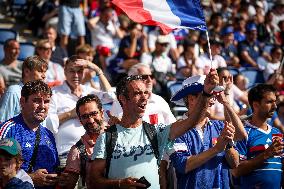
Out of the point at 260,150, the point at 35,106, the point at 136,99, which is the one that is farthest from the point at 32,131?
the point at 260,150

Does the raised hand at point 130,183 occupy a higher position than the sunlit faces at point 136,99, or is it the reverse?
the sunlit faces at point 136,99

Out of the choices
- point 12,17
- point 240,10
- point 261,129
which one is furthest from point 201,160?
point 240,10

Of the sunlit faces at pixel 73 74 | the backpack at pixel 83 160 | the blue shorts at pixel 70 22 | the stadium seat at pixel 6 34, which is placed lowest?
the backpack at pixel 83 160

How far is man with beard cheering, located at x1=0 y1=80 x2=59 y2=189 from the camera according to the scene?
573 centimetres

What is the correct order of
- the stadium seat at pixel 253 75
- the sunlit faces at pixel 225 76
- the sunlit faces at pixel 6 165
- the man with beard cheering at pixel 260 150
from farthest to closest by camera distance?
the stadium seat at pixel 253 75
the sunlit faces at pixel 225 76
the man with beard cheering at pixel 260 150
the sunlit faces at pixel 6 165

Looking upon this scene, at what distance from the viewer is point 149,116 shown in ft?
24.0

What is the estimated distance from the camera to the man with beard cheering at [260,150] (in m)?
6.59

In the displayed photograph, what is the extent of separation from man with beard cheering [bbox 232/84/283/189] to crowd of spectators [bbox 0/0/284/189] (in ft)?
0.19

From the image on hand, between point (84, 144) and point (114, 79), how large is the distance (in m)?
5.96

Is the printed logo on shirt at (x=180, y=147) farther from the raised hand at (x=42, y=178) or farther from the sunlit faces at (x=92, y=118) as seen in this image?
the raised hand at (x=42, y=178)

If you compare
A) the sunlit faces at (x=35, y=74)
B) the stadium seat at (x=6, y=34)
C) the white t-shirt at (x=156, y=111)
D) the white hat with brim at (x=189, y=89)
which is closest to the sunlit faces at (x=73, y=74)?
the white t-shirt at (x=156, y=111)

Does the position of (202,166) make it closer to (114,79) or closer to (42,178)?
(42,178)

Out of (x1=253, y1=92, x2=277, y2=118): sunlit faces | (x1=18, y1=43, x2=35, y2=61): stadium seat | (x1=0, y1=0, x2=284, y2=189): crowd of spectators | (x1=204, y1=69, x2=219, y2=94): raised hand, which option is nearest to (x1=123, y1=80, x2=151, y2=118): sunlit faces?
(x1=0, y1=0, x2=284, y2=189): crowd of spectators

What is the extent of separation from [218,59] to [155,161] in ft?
24.7
